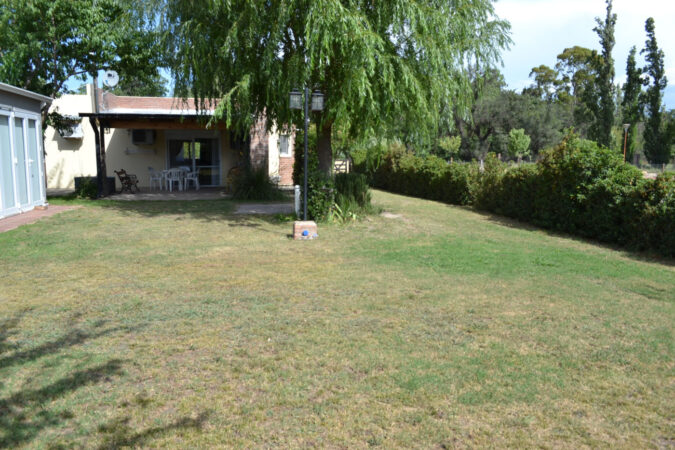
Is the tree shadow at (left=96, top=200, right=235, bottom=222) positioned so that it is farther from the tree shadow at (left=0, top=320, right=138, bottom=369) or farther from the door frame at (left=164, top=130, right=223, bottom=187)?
the tree shadow at (left=0, top=320, right=138, bottom=369)

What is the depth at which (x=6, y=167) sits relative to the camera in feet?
37.3

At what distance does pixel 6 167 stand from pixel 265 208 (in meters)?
6.13

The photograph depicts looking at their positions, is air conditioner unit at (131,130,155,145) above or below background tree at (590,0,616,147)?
below

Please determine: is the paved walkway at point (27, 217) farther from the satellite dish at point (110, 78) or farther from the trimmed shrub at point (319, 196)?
the trimmed shrub at point (319, 196)

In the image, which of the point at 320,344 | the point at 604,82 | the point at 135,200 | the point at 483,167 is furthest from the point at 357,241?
the point at 604,82

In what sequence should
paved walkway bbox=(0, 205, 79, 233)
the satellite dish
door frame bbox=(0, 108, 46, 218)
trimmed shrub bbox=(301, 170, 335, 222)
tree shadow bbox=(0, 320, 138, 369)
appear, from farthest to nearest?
the satellite dish < door frame bbox=(0, 108, 46, 218) < trimmed shrub bbox=(301, 170, 335, 222) < paved walkway bbox=(0, 205, 79, 233) < tree shadow bbox=(0, 320, 138, 369)

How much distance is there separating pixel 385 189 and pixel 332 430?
810 inches

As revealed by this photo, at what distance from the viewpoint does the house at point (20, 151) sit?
1127 cm

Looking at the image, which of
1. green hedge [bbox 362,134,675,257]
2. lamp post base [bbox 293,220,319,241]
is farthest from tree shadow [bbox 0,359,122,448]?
green hedge [bbox 362,134,675,257]

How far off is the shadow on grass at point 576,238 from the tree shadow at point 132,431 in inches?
317

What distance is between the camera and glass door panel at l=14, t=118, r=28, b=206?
1190 centimetres

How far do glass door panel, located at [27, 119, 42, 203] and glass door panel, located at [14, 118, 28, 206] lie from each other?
0.29 metres

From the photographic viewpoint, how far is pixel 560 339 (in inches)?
184

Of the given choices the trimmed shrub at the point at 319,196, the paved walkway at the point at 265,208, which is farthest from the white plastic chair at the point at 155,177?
the trimmed shrub at the point at 319,196
